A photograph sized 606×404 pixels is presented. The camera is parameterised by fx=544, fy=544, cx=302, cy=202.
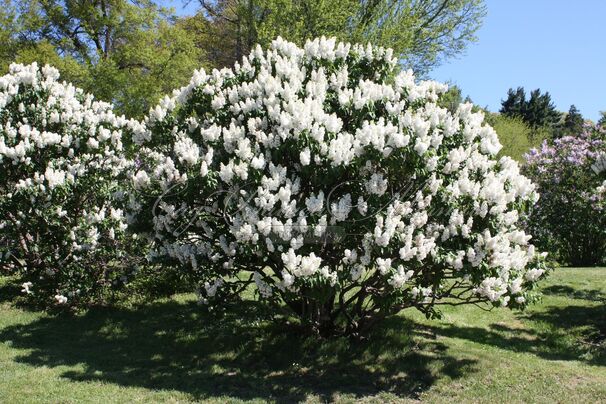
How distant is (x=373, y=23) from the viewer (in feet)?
85.8

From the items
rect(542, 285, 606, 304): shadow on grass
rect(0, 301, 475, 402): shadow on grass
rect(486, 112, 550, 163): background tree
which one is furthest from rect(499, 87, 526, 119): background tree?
rect(0, 301, 475, 402): shadow on grass

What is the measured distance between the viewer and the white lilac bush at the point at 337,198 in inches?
281

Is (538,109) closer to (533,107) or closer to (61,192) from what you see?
(533,107)

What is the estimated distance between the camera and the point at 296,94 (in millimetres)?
8438

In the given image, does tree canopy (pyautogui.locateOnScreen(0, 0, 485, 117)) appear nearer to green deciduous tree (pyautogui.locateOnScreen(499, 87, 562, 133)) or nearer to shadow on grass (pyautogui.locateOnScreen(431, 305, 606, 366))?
shadow on grass (pyautogui.locateOnScreen(431, 305, 606, 366))

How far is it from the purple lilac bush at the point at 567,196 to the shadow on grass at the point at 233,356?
9.35 m

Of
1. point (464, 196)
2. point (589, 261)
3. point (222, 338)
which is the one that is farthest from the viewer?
point (589, 261)

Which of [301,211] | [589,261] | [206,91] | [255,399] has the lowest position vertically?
[255,399]

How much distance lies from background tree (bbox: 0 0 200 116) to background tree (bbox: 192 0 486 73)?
411 centimetres

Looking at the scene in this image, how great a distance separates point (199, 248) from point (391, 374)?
3.51 meters

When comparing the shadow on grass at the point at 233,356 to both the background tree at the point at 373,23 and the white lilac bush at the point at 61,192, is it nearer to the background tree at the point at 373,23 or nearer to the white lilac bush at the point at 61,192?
the white lilac bush at the point at 61,192

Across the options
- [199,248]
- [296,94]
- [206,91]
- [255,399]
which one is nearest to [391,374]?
[255,399]

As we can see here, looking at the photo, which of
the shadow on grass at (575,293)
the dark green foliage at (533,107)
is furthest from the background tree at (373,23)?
the dark green foliage at (533,107)

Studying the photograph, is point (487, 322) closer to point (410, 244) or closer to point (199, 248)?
point (410, 244)
